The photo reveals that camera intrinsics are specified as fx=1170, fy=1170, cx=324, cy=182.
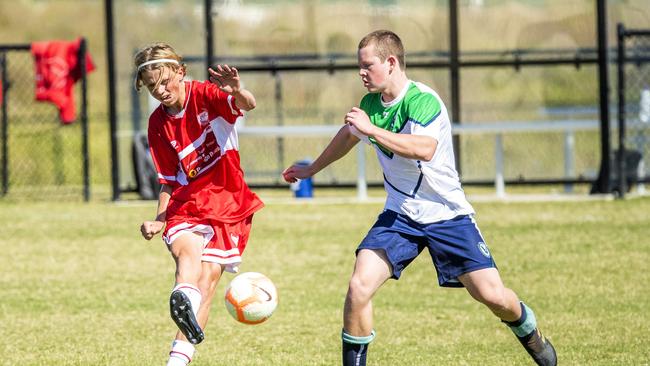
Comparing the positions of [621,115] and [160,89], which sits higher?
[160,89]

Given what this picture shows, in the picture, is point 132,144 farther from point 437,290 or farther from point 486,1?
point 437,290

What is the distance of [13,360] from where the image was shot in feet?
22.8

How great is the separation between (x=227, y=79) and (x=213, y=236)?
2.93ft

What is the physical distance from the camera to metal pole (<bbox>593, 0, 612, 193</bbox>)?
48.4 ft

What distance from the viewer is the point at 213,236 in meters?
6.31

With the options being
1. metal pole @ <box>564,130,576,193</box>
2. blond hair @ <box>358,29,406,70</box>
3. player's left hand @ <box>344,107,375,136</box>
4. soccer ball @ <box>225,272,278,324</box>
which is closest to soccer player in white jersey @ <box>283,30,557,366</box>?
blond hair @ <box>358,29,406,70</box>

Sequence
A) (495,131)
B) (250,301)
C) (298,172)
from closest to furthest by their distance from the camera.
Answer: (250,301) → (298,172) → (495,131)

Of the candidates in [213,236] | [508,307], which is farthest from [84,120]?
[508,307]

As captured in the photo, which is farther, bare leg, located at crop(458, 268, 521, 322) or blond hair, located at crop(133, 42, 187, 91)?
blond hair, located at crop(133, 42, 187, 91)

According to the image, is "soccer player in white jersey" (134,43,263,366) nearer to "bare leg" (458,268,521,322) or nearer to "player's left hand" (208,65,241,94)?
"player's left hand" (208,65,241,94)

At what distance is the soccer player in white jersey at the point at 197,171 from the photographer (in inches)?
240

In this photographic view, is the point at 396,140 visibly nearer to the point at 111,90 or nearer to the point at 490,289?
the point at 490,289

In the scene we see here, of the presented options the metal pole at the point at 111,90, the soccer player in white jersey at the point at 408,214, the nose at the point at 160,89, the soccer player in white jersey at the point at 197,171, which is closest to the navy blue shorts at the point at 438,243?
the soccer player in white jersey at the point at 408,214

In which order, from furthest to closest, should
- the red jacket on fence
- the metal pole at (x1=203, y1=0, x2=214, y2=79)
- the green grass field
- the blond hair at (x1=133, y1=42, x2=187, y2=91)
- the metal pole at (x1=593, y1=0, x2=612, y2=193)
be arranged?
the red jacket on fence < the metal pole at (x1=203, y1=0, x2=214, y2=79) < the metal pole at (x1=593, y1=0, x2=612, y2=193) < the green grass field < the blond hair at (x1=133, y1=42, x2=187, y2=91)
